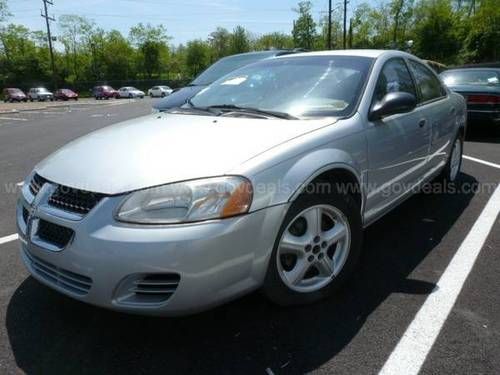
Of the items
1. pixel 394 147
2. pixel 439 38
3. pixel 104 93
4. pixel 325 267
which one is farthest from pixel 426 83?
pixel 104 93

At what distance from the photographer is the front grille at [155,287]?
6.70 feet

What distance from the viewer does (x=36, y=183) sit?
2.54 meters

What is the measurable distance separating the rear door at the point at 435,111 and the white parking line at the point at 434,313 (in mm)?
827

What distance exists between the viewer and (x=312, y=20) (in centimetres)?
5400

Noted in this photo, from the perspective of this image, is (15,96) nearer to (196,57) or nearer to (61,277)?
(196,57)

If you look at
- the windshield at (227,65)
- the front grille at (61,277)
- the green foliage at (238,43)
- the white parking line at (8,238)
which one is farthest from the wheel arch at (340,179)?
the green foliage at (238,43)

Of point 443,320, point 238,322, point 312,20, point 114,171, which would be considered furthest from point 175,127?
point 312,20

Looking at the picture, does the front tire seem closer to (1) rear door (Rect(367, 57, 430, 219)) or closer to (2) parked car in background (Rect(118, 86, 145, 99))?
(1) rear door (Rect(367, 57, 430, 219))

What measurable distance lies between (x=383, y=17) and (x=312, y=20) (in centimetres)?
1205

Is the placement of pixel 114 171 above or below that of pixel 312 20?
below

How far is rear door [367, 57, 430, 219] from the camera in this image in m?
3.02

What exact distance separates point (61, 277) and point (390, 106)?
224cm

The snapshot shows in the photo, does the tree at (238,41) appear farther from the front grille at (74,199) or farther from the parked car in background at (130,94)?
the front grille at (74,199)

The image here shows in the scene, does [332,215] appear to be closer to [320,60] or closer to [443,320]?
[443,320]
